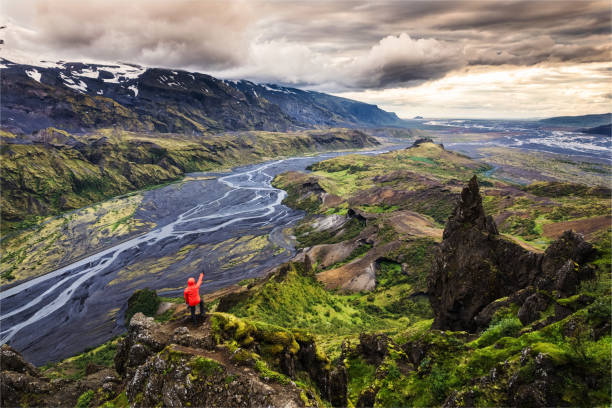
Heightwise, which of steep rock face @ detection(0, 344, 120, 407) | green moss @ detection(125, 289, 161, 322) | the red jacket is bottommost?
green moss @ detection(125, 289, 161, 322)

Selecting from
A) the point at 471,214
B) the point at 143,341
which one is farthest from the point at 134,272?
the point at 471,214

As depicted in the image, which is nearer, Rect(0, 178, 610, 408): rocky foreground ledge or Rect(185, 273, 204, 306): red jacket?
Rect(0, 178, 610, 408): rocky foreground ledge

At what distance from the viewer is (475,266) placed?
28.7 m

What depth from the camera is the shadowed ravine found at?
65688 mm

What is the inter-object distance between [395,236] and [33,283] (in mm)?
106403

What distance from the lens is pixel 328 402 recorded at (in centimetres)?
1752

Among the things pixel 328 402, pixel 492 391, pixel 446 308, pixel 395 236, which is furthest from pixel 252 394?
pixel 395 236

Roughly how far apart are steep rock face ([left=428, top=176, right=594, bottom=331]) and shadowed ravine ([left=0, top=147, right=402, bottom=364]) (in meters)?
64.3

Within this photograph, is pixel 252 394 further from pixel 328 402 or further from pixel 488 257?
pixel 488 257

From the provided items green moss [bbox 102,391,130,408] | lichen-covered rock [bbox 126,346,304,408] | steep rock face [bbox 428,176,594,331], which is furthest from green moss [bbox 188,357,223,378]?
steep rock face [bbox 428,176,594,331]

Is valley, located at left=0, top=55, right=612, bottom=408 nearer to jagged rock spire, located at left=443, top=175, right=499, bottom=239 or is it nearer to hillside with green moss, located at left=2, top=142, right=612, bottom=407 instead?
hillside with green moss, located at left=2, top=142, right=612, bottom=407

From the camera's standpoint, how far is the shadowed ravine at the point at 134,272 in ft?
216

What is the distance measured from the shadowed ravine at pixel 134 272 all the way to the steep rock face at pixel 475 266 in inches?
2530

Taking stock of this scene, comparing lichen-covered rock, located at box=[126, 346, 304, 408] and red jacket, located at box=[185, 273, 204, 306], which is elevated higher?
red jacket, located at box=[185, 273, 204, 306]
